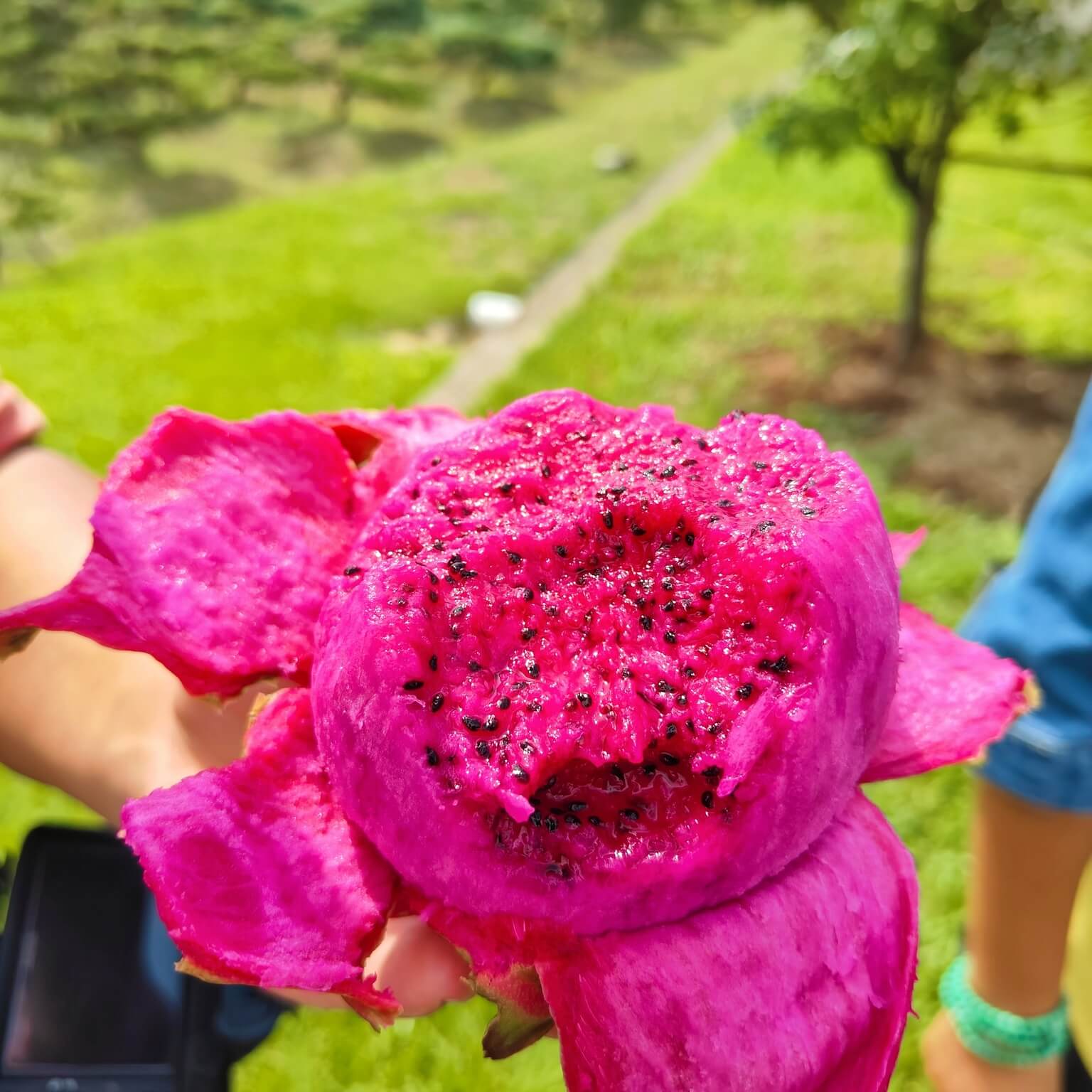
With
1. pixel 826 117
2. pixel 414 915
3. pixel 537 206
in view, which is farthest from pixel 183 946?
pixel 537 206

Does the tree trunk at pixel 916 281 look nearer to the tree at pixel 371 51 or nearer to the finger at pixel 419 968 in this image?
the finger at pixel 419 968

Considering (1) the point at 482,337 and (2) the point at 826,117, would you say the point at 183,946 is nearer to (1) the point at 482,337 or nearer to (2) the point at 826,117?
→ (2) the point at 826,117

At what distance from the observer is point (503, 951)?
767mm

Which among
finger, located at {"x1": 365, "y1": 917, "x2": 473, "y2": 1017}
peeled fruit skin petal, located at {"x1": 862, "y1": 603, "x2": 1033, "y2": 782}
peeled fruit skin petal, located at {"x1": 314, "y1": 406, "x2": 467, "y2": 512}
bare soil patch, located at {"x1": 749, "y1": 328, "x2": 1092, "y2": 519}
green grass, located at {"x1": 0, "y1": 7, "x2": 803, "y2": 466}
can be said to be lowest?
bare soil patch, located at {"x1": 749, "y1": 328, "x2": 1092, "y2": 519}

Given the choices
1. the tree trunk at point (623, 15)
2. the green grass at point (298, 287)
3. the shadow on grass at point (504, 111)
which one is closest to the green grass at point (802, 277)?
the green grass at point (298, 287)

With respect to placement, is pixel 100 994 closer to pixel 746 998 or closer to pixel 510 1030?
pixel 510 1030

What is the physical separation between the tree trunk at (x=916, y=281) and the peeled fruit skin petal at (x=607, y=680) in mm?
4442

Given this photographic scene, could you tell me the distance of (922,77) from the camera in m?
4.14

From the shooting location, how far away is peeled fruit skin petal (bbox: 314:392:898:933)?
74 cm

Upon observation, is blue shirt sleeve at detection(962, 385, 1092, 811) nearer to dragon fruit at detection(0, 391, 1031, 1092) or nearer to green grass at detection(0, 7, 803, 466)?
dragon fruit at detection(0, 391, 1031, 1092)

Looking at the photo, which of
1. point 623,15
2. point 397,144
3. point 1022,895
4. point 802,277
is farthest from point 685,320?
point 623,15

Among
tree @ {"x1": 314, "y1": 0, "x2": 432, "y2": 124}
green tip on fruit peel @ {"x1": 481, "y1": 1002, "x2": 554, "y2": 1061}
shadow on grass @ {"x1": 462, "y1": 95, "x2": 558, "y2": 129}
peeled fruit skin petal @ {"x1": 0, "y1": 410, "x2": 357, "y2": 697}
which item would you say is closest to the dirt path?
shadow on grass @ {"x1": 462, "y1": 95, "x2": 558, "y2": 129}

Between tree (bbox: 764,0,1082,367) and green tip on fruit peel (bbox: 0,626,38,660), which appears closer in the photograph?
green tip on fruit peel (bbox: 0,626,38,660)

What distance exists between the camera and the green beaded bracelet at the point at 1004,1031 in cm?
157
